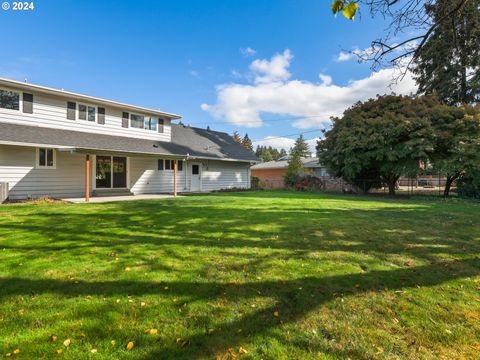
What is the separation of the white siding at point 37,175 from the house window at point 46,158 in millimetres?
148

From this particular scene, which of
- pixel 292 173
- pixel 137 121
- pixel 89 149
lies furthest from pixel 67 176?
pixel 292 173

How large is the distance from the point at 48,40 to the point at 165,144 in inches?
287

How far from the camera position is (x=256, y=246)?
452 centimetres

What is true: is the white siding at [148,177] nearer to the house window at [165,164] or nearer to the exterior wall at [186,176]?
the exterior wall at [186,176]

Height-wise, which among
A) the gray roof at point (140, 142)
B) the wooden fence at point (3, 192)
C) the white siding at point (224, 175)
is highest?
the gray roof at point (140, 142)

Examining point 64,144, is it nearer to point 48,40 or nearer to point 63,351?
point 48,40

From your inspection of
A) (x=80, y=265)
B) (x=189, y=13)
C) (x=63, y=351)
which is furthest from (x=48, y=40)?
(x=63, y=351)

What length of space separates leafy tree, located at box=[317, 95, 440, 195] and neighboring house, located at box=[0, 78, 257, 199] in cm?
728

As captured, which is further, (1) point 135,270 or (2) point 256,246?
(2) point 256,246

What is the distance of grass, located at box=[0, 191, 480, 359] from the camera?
2070mm

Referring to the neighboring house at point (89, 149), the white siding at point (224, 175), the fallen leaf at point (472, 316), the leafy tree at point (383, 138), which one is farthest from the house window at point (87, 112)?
the fallen leaf at point (472, 316)

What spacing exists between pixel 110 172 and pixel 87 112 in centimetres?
326

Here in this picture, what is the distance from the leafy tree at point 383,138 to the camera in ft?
46.2

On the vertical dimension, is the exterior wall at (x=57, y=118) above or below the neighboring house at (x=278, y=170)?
above
